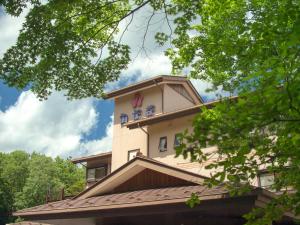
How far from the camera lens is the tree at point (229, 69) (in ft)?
14.1

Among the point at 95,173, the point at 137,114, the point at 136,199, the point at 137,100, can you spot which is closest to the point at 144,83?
the point at 137,100

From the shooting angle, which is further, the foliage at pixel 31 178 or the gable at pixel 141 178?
the foliage at pixel 31 178

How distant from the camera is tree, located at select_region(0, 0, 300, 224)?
4289 millimetres

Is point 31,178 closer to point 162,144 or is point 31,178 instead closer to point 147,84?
point 147,84

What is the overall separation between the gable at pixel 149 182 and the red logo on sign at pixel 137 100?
623 inches

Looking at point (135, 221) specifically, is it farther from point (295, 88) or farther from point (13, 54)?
point (295, 88)

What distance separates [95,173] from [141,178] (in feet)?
58.1

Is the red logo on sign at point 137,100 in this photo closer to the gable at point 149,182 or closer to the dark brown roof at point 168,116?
the dark brown roof at point 168,116

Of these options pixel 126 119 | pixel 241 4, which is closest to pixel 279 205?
pixel 241 4

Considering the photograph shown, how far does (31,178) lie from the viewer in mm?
63562

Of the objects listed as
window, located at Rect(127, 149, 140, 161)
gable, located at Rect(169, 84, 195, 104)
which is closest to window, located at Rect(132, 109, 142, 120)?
window, located at Rect(127, 149, 140, 161)

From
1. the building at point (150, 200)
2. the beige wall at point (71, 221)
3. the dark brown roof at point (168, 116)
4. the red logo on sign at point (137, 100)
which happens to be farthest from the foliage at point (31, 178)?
the beige wall at point (71, 221)

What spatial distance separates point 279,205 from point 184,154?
2171 millimetres

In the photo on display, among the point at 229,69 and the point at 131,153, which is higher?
the point at 229,69
